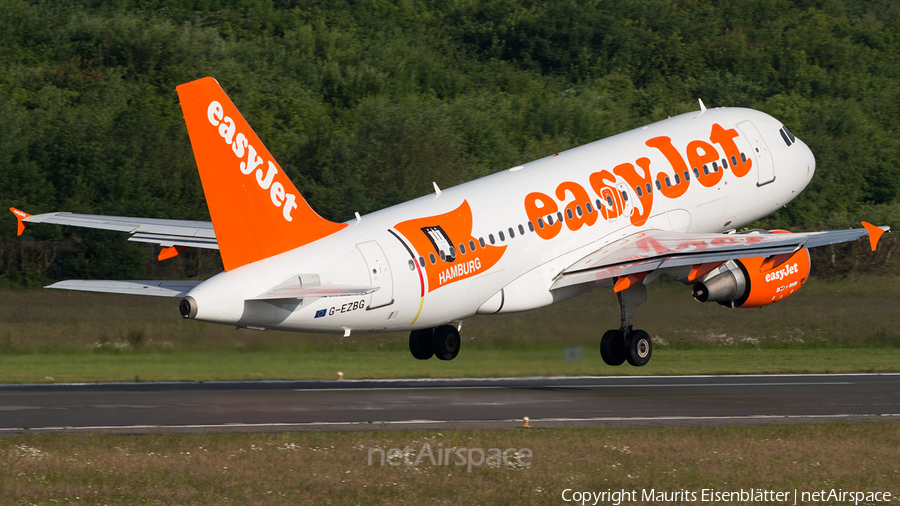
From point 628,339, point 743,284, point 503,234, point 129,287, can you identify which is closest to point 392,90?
point 628,339

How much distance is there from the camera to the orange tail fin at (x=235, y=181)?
89.0ft

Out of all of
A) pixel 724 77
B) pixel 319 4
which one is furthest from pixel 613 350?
Answer: pixel 319 4

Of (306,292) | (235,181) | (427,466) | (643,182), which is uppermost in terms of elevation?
(235,181)

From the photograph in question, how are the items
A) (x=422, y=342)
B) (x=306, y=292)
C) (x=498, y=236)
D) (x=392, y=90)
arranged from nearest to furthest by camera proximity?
(x=306, y=292), (x=498, y=236), (x=422, y=342), (x=392, y=90)

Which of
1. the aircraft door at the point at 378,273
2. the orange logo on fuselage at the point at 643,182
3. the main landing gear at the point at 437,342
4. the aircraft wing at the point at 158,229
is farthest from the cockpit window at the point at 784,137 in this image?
the aircraft wing at the point at 158,229

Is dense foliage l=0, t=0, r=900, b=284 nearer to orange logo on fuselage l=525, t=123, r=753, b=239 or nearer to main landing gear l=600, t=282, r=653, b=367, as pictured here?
main landing gear l=600, t=282, r=653, b=367

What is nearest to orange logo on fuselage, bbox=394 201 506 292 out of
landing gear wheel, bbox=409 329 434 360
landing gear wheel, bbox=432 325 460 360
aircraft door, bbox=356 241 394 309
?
aircraft door, bbox=356 241 394 309

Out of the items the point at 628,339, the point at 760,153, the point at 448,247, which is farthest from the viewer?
the point at 760,153

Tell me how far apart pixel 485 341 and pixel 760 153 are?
11.8 metres

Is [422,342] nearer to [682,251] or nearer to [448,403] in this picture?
[448,403]

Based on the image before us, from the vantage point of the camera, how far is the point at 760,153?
3959 cm

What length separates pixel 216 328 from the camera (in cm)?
4488

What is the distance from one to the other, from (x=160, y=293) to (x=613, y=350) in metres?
14.7

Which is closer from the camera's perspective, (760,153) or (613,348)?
(613,348)
